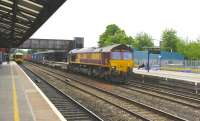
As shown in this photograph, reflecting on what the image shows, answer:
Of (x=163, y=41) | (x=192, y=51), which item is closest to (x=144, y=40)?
(x=163, y=41)

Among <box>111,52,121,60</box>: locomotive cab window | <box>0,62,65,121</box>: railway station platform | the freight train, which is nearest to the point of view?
<box>0,62,65,121</box>: railway station platform

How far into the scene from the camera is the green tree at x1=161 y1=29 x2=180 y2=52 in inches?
4734

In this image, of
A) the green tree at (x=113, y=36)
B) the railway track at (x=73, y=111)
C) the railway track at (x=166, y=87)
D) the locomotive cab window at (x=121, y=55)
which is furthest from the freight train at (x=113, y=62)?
the green tree at (x=113, y=36)

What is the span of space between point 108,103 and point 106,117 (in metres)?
3.91

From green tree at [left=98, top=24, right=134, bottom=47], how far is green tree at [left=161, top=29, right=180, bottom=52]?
9.88 m

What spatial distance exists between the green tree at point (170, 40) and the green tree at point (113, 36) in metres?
9.88

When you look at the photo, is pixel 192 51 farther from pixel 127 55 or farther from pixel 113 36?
pixel 127 55

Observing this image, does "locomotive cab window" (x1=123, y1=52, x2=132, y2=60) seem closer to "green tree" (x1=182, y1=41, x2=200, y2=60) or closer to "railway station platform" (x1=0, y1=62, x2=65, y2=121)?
"railway station platform" (x1=0, y1=62, x2=65, y2=121)

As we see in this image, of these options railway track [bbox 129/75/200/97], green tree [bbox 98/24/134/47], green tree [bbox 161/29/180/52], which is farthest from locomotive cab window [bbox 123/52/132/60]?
green tree [bbox 161/29/180/52]

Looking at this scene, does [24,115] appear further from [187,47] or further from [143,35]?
[143,35]

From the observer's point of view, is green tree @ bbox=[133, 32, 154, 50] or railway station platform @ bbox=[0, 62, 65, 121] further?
green tree @ bbox=[133, 32, 154, 50]

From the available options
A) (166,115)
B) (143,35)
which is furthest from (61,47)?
(166,115)

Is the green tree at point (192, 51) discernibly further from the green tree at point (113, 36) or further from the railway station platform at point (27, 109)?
the railway station platform at point (27, 109)

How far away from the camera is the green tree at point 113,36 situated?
11344 cm
